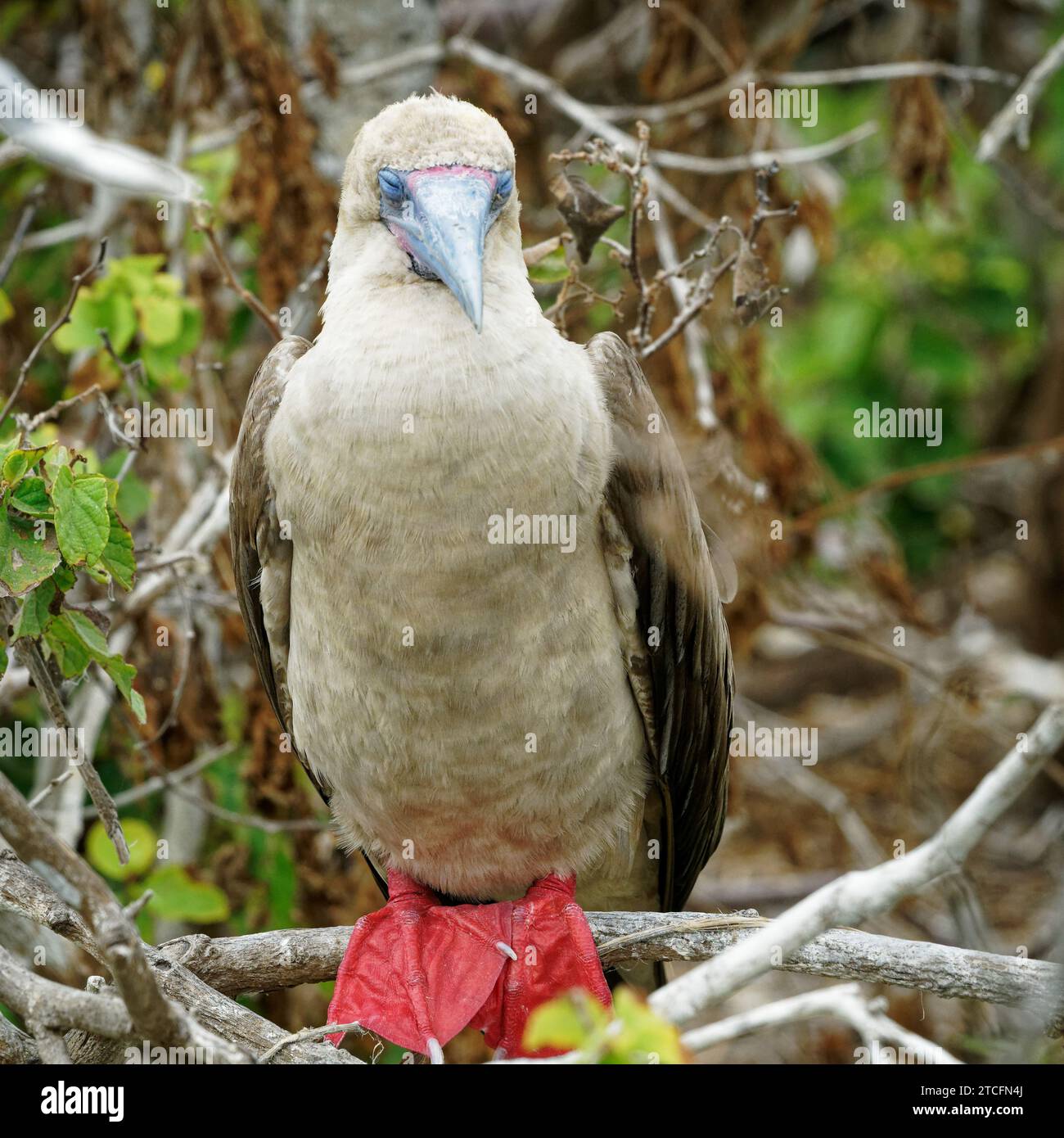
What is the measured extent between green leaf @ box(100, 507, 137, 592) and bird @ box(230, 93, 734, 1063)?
0.40 metres

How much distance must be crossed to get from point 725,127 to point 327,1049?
392 centimetres

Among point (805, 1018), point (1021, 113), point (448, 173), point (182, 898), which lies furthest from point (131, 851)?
point (1021, 113)

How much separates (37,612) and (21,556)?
0.12 metres

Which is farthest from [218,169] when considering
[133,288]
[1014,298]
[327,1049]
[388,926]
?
[1014,298]

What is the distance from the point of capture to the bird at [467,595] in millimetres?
2771

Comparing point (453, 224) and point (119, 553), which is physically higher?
point (453, 224)

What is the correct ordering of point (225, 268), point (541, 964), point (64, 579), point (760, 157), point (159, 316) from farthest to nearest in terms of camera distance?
point (760, 157)
point (159, 316)
point (225, 268)
point (541, 964)
point (64, 579)

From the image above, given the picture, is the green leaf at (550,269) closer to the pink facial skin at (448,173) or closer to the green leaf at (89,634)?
the pink facial skin at (448,173)

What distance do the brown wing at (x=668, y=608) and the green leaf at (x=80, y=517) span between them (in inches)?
43.7

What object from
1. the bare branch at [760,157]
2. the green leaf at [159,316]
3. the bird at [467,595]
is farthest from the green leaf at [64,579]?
the bare branch at [760,157]

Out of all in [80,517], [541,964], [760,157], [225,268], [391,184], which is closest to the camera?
[80,517]

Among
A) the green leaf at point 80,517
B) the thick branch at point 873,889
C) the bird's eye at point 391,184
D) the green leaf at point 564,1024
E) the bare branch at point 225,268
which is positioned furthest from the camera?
the bare branch at point 225,268

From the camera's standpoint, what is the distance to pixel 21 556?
2.54 meters

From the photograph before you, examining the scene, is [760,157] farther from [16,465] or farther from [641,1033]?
[641,1033]
